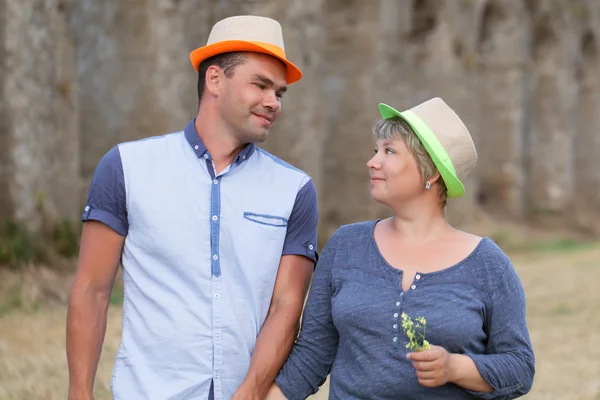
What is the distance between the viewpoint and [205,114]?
336 cm

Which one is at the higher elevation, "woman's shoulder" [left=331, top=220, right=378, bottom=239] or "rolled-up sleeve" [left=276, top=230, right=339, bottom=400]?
"woman's shoulder" [left=331, top=220, right=378, bottom=239]

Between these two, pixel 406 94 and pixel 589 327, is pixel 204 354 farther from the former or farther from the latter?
pixel 406 94

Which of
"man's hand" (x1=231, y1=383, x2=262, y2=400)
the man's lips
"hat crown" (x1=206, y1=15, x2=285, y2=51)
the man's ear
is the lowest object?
"man's hand" (x1=231, y1=383, x2=262, y2=400)

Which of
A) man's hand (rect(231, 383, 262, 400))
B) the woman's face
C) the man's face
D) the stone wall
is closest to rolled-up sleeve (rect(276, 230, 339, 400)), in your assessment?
man's hand (rect(231, 383, 262, 400))

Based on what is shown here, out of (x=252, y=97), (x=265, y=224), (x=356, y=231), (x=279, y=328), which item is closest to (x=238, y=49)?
(x=252, y=97)

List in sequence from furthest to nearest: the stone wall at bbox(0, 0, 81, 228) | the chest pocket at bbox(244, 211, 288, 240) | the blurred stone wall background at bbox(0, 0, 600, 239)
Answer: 1. the blurred stone wall background at bbox(0, 0, 600, 239)
2. the stone wall at bbox(0, 0, 81, 228)
3. the chest pocket at bbox(244, 211, 288, 240)

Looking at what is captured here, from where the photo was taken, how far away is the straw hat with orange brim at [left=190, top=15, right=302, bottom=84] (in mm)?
3240

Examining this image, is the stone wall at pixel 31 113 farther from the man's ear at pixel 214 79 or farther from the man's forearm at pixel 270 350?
the man's forearm at pixel 270 350

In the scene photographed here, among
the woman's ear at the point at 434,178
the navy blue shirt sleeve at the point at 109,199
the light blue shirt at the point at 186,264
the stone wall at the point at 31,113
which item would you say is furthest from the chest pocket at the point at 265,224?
the stone wall at the point at 31,113

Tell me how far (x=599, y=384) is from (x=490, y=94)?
15154 millimetres

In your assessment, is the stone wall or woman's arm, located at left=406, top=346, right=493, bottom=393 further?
the stone wall

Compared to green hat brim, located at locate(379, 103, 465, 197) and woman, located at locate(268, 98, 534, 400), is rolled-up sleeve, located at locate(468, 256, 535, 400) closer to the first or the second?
woman, located at locate(268, 98, 534, 400)

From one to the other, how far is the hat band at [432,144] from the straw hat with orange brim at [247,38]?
1.68 feet

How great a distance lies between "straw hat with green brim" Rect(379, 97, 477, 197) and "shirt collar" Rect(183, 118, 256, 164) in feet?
1.66
